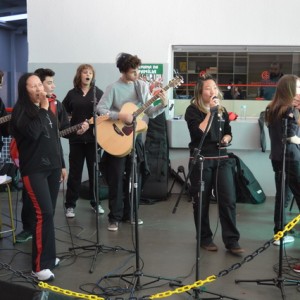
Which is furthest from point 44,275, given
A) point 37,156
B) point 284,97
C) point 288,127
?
point 284,97

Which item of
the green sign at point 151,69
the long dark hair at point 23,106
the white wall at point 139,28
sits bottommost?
the long dark hair at point 23,106

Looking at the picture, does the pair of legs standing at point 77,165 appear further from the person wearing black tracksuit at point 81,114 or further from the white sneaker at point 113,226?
the white sneaker at point 113,226

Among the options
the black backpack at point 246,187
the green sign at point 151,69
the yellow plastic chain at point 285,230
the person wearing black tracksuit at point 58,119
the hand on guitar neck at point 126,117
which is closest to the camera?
the yellow plastic chain at point 285,230

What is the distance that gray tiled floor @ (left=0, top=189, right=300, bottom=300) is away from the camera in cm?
296

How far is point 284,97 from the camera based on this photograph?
3516 millimetres

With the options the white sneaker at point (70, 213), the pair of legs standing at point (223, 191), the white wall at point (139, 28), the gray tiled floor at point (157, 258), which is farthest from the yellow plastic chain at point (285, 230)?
the white wall at point (139, 28)

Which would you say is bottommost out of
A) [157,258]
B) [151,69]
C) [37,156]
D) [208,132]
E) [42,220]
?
[157,258]

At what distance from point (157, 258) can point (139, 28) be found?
310cm

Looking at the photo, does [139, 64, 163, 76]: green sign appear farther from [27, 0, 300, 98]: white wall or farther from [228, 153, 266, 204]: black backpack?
[228, 153, 266, 204]: black backpack

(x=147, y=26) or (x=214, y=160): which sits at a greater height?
(x=147, y=26)

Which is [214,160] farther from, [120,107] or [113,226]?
[113,226]

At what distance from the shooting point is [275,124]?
142 inches

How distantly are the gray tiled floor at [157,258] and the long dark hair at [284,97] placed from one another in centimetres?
111

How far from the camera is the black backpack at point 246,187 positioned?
5215 millimetres
